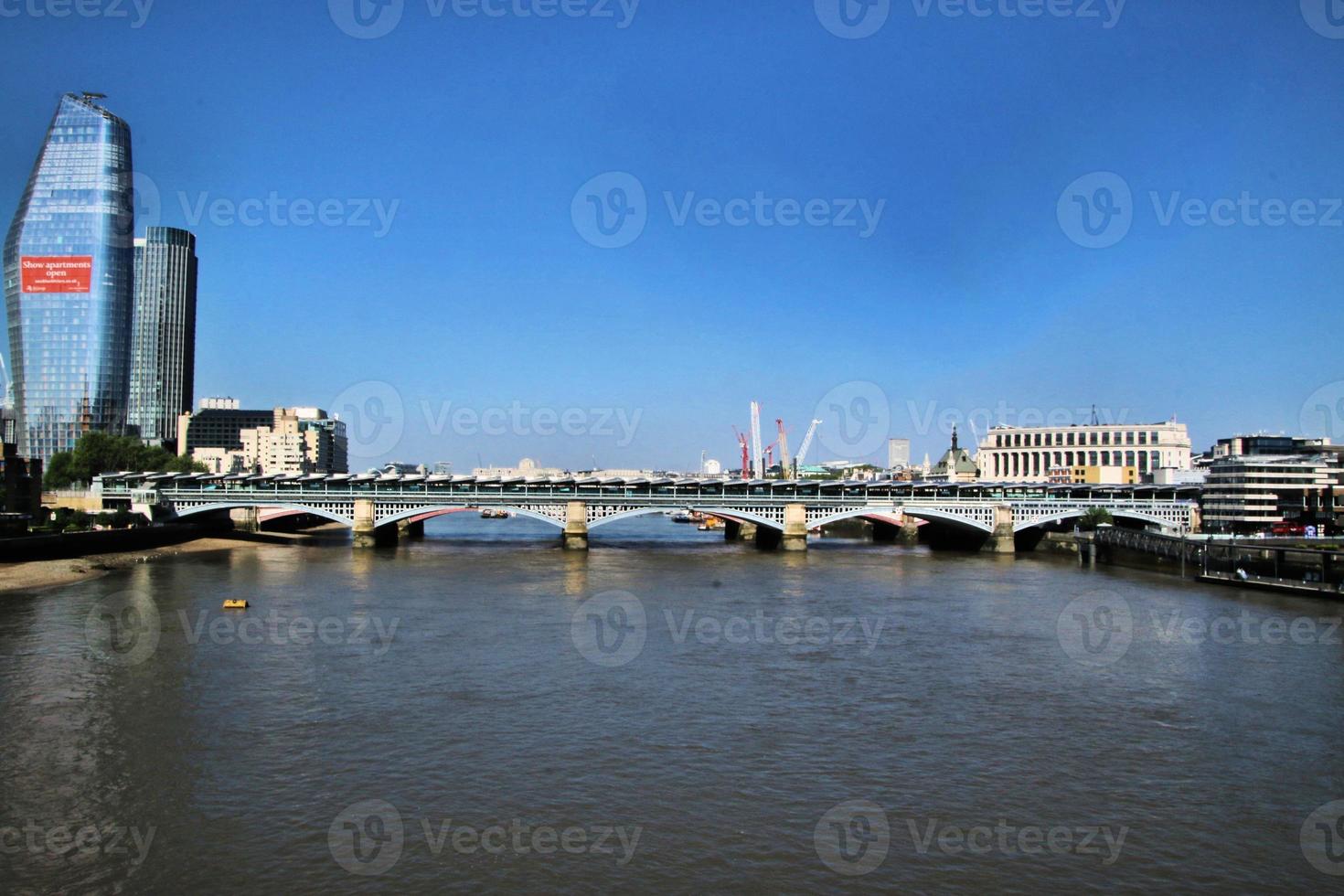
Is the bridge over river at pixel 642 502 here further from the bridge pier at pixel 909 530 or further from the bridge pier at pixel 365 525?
the bridge pier at pixel 909 530

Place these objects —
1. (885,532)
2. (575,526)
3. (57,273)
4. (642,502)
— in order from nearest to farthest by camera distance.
Result: (575,526) → (642,502) → (885,532) → (57,273)

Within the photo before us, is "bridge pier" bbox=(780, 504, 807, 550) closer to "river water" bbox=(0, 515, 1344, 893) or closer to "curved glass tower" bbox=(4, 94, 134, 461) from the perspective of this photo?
"river water" bbox=(0, 515, 1344, 893)

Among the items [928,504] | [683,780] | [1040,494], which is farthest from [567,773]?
[1040,494]

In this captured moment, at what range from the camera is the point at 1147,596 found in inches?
1890

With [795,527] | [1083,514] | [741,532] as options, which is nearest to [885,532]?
[741,532]

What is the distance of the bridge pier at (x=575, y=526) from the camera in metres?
74.2

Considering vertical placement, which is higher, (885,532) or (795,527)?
(795,527)

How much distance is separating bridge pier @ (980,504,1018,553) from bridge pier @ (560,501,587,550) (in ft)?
102

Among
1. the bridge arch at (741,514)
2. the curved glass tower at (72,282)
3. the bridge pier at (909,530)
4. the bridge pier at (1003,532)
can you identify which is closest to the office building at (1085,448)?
the bridge pier at (909,530)

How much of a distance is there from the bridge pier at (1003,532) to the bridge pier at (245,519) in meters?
61.6

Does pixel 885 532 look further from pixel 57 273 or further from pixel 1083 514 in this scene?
pixel 57 273

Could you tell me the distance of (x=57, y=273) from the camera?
140 meters

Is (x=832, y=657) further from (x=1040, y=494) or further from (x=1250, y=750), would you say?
(x=1040, y=494)

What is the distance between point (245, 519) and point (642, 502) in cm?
3622
